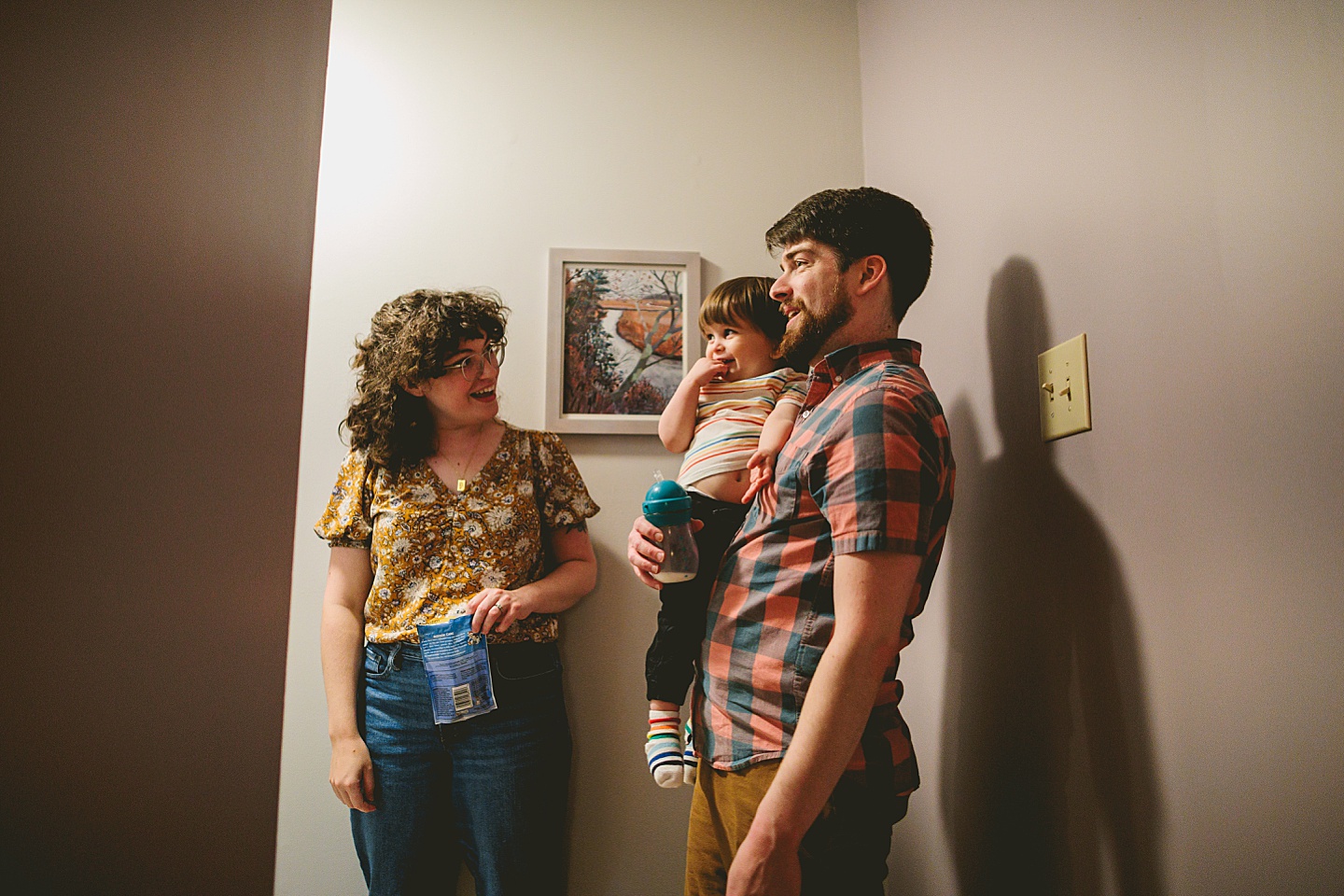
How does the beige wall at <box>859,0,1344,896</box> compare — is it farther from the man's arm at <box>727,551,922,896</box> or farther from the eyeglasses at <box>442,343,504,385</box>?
the eyeglasses at <box>442,343,504,385</box>

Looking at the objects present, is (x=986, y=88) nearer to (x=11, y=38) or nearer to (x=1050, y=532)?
(x=1050, y=532)

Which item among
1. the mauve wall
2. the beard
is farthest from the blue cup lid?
the mauve wall

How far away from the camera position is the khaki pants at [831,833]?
928mm

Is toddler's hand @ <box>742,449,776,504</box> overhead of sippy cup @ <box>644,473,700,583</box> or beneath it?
overhead

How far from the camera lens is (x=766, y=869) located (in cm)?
85

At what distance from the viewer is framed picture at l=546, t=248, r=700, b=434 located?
184cm

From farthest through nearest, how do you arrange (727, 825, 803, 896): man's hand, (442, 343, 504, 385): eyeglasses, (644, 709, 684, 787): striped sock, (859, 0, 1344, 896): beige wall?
1. (442, 343, 504, 385): eyeglasses
2. (644, 709, 684, 787): striped sock
3. (727, 825, 803, 896): man's hand
4. (859, 0, 1344, 896): beige wall

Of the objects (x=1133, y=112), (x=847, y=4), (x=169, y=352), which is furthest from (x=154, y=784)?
(x=847, y=4)

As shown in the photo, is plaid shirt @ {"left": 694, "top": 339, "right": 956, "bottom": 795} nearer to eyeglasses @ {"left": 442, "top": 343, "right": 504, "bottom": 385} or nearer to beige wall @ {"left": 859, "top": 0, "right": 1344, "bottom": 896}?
beige wall @ {"left": 859, "top": 0, "right": 1344, "bottom": 896}

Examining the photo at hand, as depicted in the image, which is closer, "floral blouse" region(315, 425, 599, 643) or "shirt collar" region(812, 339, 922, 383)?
"shirt collar" region(812, 339, 922, 383)

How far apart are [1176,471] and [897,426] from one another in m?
0.28

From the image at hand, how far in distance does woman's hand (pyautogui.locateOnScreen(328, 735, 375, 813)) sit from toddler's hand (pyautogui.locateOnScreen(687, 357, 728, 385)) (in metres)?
0.95

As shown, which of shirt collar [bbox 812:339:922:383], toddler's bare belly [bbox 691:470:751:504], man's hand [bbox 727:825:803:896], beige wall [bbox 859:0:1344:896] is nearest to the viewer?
beige wall [bbox 859:0:1344:896]

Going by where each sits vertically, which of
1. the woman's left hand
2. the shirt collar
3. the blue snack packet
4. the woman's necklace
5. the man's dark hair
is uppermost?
the man's dark hair
